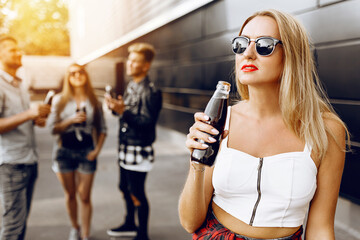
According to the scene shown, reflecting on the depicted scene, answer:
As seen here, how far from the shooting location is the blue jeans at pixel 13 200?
3.03 m

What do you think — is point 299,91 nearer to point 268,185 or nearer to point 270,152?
point 270,152

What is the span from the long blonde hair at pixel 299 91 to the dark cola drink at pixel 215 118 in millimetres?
406

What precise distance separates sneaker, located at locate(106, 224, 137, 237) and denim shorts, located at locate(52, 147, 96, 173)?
92 centimetres

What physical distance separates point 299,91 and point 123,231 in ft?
10.6

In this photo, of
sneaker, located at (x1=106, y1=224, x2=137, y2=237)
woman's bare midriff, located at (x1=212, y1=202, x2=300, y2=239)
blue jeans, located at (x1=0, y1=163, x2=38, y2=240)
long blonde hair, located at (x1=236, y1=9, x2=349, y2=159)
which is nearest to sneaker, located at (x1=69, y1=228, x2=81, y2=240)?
sneaker, located at (x1=106, y1=224, x2=137, y2=237)

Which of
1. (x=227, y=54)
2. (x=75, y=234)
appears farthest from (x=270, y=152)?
(x=227, y=54)

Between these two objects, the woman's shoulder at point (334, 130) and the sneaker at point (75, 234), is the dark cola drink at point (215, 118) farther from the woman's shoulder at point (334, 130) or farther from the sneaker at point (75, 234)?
the sneaker at point (75, 234)

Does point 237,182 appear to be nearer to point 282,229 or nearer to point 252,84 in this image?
point 282,229

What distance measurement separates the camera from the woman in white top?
1.60 m

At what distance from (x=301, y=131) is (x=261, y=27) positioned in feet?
1.77

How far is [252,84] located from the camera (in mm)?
1676

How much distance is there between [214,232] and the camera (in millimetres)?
1688

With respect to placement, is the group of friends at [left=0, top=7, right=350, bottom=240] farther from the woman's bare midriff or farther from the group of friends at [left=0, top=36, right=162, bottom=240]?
the group of friends at [left=0, top=36, right=162, bottom=240]

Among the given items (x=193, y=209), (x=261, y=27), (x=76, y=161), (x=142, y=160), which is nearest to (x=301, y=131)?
(x=261, y=27)
